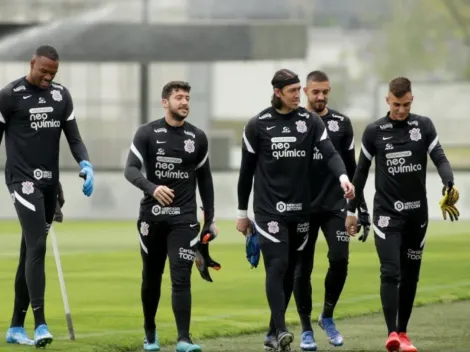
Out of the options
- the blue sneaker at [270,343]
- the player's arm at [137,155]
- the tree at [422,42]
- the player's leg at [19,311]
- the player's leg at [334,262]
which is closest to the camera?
the player's arm at [137,155]

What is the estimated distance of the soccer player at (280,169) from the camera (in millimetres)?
12234

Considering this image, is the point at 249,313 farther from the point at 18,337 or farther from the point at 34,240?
the point at 34,240

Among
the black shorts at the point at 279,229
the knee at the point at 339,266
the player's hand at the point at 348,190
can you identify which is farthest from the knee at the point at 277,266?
the knee at the point at 339,266

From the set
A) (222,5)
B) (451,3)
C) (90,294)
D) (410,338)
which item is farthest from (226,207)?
(410,338)

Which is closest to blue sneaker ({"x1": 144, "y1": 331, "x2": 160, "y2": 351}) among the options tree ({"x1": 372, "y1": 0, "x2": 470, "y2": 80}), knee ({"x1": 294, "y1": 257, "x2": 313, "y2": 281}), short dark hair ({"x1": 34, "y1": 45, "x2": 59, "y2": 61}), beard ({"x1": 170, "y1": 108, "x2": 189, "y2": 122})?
knee ({"x1": 294, "y1": 257, "x2": 313, "y2": 281})

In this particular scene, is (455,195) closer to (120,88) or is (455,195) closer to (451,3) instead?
(451,3)

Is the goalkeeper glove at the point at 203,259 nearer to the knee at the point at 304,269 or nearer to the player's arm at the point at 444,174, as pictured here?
the knee at the point at 304,269

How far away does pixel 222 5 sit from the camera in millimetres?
38781

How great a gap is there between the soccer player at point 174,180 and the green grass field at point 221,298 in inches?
38.6

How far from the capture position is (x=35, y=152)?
12.5 meters

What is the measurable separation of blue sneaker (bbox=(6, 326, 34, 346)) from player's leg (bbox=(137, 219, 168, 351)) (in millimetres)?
957

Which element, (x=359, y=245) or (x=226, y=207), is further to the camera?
(x=226, y=207)

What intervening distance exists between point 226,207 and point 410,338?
64.2 feet

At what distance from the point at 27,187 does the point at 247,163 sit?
67.3 inches
